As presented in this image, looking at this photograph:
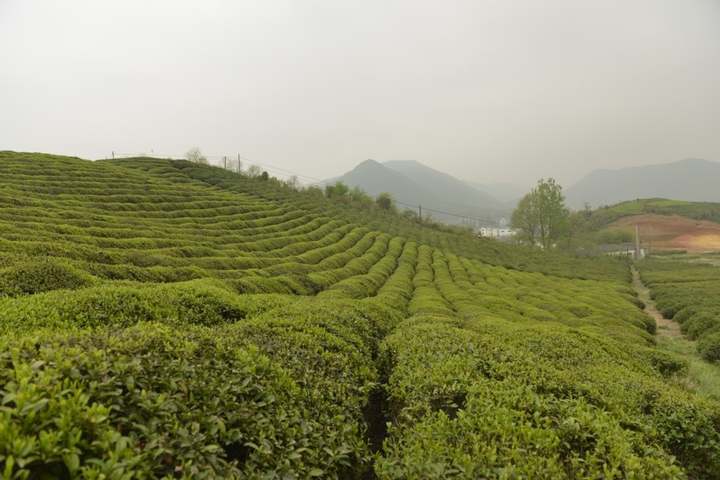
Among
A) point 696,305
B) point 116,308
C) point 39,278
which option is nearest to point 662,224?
point 696,305

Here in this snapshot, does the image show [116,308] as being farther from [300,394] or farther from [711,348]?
[711,348]

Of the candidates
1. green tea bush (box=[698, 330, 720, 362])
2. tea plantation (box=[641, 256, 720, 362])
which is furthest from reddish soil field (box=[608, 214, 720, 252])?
green tea bush (box=[698, 330, 720, 362])

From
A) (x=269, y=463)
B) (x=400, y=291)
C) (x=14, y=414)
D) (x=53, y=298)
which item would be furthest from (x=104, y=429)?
(x=400, y=291)

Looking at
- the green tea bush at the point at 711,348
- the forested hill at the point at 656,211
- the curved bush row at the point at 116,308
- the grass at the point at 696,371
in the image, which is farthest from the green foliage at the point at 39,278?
the forested hill at the point at 656,211

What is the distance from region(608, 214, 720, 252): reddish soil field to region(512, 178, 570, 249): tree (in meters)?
36.1

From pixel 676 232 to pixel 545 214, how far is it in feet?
166

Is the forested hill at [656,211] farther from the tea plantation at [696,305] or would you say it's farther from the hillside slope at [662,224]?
the tea plantation at [696,305]

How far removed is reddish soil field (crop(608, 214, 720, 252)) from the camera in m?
93.0

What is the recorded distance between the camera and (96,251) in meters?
16.2

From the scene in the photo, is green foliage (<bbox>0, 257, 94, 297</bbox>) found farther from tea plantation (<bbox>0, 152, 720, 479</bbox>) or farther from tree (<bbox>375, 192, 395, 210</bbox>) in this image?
tree (<bbox>375, 192, 395, 210</bbox>)

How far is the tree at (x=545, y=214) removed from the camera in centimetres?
7850

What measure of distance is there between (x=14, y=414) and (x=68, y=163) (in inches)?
1809

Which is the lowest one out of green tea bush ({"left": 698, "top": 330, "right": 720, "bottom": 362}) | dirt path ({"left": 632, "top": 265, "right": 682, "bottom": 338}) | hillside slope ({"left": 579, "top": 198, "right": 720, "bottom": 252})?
dirt path ({"left": 632, "top": 265, "right": 682, "bottom": 338})

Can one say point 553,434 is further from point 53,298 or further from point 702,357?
point 702,357
